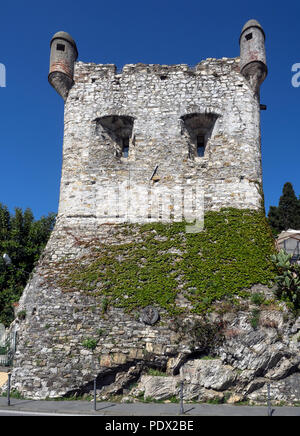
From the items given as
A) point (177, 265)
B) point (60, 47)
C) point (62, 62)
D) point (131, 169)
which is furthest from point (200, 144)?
point (60, 47)

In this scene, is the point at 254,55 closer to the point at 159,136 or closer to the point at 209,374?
the point at 159,136

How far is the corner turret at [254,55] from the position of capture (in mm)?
13328

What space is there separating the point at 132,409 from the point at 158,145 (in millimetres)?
8707

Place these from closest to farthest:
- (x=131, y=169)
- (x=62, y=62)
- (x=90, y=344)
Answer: (x=90, y=344) → (x=131, y=169) → (x=62, y=62)

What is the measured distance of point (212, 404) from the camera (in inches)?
349

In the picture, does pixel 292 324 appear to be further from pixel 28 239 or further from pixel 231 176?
pixel 28 239

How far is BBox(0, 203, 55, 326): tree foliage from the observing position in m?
18.3

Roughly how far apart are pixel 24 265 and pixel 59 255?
8.75m

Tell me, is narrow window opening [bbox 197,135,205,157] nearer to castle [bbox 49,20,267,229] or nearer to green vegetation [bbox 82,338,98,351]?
castle [bbox 49,20,267,229]

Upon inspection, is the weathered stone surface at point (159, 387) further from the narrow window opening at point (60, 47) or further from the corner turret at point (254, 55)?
the narrow window opening at point (60, 47)

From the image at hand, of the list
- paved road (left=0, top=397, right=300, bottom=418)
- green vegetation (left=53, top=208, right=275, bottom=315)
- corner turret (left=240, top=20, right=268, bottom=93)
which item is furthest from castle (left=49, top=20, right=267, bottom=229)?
paved road (left=0, top=397, right=300, bottom=418)

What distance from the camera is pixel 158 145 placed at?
13.2m

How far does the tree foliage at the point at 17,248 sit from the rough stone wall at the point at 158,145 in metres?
7.96
